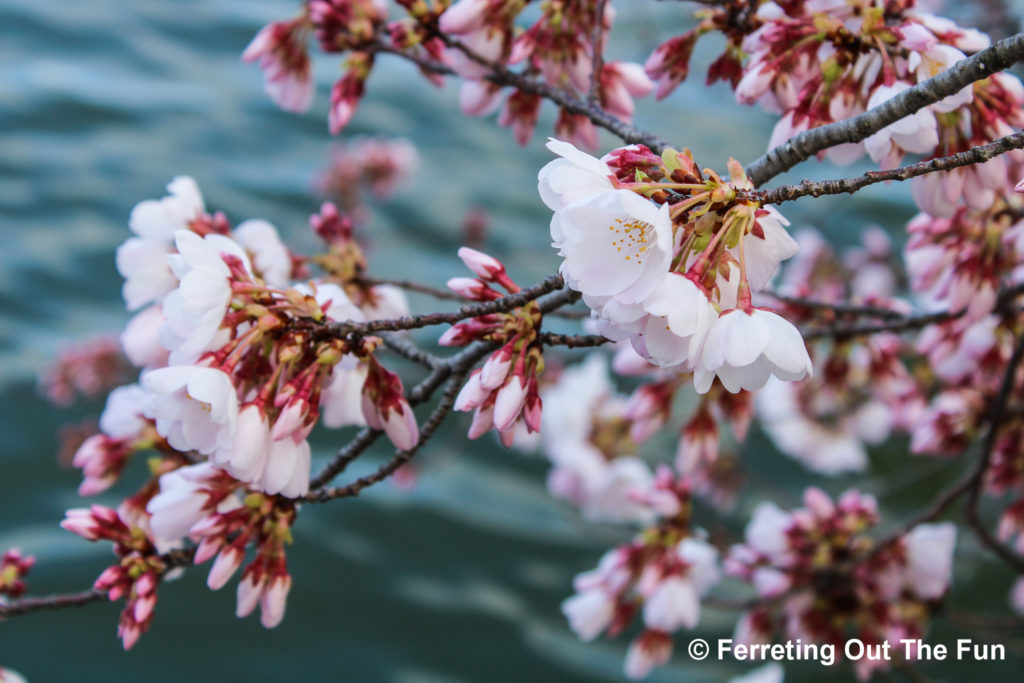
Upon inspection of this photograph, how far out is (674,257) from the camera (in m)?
0.50

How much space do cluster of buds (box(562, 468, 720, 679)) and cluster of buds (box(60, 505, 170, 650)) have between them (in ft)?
2.27

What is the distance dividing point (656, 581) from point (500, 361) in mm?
722

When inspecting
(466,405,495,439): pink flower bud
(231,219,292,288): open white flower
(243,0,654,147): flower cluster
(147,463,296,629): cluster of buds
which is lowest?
(147,463,296,629): cluster of buds

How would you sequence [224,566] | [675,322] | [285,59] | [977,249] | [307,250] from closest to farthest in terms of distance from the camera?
[675,322] → [224,566] → [977,249] → [285,59] → [307,250]

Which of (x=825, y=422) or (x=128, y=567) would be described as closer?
(x=128, y=567)

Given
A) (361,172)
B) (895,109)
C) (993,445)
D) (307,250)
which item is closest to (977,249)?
(993,445)

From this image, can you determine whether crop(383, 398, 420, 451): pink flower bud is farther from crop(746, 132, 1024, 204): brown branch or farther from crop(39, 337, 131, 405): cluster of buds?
crop(39, 337, 131, 405): cluster of buds

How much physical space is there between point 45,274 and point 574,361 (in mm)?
1632

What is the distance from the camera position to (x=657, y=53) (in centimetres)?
88

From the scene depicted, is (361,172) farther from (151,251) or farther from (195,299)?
(195,299)

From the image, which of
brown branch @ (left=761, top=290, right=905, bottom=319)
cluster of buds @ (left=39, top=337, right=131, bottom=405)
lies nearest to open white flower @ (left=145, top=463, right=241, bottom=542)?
brown branch @ (left=761, top=290, right=905, bottom=319)

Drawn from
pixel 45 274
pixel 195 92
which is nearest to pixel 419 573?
pixel 45 274

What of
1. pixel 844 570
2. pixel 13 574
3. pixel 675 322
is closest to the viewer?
pixel 675 322

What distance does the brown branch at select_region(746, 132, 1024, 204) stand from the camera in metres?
0.43
